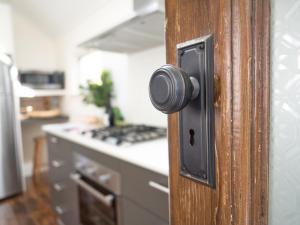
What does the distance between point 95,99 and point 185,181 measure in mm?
1715

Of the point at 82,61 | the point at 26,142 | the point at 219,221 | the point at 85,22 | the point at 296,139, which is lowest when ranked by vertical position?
the point at 26,142

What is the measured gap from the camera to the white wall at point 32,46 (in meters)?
2.92

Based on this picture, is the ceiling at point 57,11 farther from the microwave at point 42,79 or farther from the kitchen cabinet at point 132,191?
the kitchen cabinet at point 132,191

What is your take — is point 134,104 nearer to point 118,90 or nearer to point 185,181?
point 118,90

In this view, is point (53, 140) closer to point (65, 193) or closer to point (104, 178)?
point (65, 193)

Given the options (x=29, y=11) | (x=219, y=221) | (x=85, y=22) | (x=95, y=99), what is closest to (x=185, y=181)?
(x=219, y=221)

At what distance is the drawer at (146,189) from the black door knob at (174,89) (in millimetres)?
529

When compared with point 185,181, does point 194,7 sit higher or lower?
higher

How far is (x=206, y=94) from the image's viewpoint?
1.01ft

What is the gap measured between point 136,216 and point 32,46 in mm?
2937

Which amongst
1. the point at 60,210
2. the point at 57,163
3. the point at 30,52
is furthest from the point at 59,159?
the point at 30,52

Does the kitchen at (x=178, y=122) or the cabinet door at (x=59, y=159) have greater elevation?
the kitchen at (x=178, y=122)

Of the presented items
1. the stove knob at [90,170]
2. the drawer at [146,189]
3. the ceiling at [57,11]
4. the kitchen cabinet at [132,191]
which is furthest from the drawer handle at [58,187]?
the ceiling at [57,11]

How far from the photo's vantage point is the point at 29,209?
2174mm
